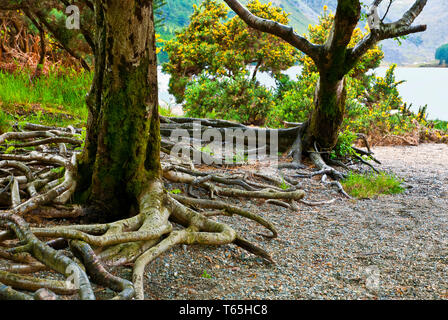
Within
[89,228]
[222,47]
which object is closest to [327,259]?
[89,228]

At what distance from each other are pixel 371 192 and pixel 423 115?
366 inches

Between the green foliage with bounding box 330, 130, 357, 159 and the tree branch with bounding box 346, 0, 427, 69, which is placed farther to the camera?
the green foliage with bounding box 330, 130, 357, 159

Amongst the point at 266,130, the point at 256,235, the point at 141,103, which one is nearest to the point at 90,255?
the point at 141,103

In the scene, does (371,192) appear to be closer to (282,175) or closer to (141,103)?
(282,175)

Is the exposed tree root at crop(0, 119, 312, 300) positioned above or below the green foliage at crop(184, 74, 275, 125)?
below

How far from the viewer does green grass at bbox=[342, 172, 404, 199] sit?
16.9ft

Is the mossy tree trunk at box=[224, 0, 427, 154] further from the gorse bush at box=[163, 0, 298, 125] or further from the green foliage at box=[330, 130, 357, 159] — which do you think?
the gorse bush at box=[163, 0, 298, 125]

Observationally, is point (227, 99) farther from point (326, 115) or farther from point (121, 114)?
point (121, 114)

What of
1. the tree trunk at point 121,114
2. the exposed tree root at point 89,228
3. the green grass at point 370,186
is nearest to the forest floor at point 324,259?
the exposed tree root at point 89,228

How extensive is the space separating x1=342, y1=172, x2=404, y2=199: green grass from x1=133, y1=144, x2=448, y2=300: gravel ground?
0.38 metres

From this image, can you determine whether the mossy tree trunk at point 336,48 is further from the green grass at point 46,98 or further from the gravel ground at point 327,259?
the green grass at point 46,98

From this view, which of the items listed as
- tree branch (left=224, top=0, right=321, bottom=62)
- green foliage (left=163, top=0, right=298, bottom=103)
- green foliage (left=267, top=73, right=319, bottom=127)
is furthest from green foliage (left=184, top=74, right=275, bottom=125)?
tree branch (left=224, top=0, right=321, bottom=62)

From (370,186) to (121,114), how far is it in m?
3.91

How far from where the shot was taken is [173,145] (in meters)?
5.53
